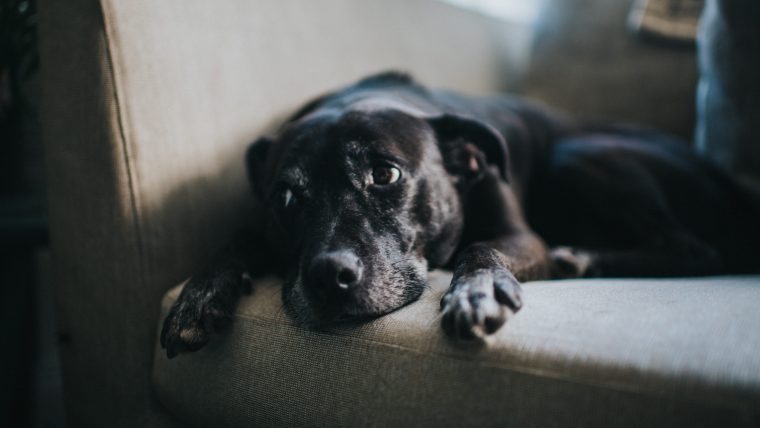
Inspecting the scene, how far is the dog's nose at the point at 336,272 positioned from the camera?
3.71ft

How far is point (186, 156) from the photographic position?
1524 mm

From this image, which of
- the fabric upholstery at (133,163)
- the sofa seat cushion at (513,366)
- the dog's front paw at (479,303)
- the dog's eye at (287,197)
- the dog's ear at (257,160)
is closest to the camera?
the sofa seat cushion at (513,366)

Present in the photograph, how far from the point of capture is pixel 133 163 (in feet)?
4.50

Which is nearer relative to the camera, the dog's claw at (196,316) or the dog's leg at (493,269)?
the dog's leg at (493,269)

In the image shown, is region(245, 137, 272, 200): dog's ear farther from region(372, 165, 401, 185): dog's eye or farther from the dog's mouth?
the dog's mouth

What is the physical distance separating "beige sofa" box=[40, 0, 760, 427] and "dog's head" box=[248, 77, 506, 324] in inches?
3.1

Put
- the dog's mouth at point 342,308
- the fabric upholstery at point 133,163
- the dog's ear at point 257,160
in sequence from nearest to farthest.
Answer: the dog's mouth at point 342,308 < the fabric upholstery at point 133,163 < the dog's ear at point 257,160

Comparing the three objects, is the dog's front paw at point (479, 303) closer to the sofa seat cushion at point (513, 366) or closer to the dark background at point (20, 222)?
the sofa seat cushion at point (513, 366)

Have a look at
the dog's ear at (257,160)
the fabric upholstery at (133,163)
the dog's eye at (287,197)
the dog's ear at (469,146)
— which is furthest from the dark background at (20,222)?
the dog's ear at (469,146)

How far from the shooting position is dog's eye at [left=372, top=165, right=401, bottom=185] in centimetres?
143

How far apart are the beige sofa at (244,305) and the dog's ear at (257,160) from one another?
0.09 m

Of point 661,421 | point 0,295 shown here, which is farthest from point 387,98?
point 0,295

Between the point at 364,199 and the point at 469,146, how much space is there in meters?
0.55

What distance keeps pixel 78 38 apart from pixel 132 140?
30 centimetres
